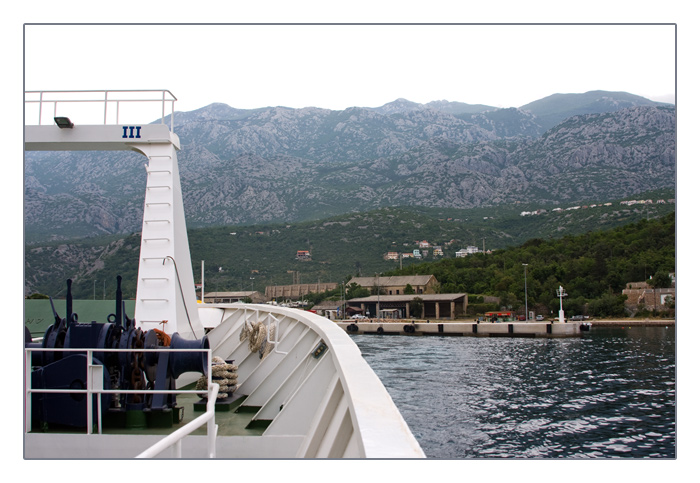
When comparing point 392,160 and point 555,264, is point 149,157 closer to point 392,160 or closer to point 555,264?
point 555,264

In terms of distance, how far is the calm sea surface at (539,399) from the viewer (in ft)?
52.4

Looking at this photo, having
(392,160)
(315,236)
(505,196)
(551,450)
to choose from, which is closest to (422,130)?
(392,160)

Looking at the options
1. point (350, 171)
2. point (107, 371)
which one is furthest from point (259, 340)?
point (350, 171)

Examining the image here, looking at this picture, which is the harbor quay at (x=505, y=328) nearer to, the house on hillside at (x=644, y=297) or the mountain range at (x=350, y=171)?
the house on hillside at (x=644, y=297)

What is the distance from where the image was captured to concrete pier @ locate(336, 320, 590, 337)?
57969 mm

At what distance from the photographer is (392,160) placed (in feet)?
504

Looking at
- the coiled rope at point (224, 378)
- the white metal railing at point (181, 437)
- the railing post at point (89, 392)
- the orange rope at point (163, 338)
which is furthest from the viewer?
the coiled rope at point (224, 378)

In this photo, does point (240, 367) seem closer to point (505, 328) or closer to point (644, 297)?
point (505, 328)

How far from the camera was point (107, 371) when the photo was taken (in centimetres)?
549

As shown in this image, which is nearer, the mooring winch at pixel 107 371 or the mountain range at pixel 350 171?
the mooring winch at pixel 107 371

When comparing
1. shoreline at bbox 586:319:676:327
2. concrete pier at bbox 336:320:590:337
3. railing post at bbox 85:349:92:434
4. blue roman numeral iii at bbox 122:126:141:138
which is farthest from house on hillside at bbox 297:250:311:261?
railing post at bbox 85:349:92:434

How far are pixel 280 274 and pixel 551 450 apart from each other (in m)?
76.0

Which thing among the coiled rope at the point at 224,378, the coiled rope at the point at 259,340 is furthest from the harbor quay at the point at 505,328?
the coiled rope at the point at 224,378

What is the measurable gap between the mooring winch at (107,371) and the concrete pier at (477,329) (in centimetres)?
4877
